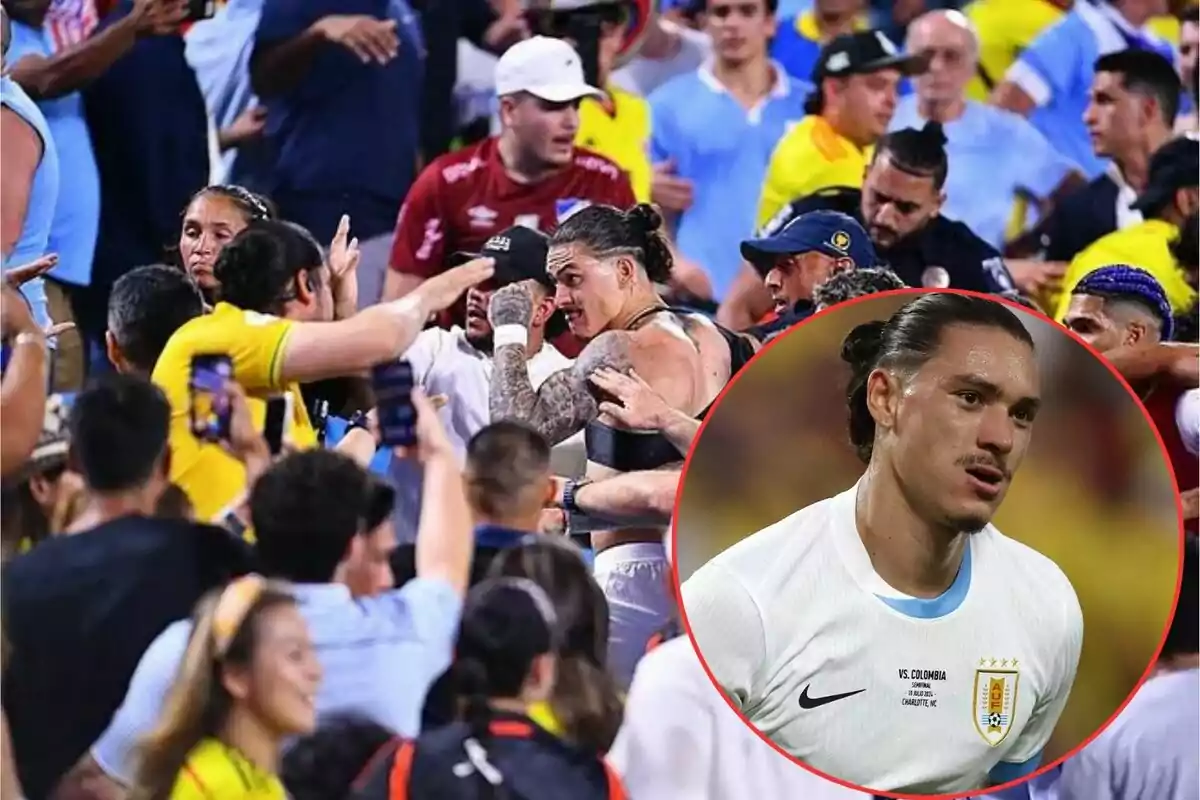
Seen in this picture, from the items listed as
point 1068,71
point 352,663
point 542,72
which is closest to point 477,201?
point 542,72

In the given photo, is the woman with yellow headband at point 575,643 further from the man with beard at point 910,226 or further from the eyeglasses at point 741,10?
the eyeglasses at point 741,10

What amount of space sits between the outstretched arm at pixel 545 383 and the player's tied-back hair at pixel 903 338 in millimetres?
321

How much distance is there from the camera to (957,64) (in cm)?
384

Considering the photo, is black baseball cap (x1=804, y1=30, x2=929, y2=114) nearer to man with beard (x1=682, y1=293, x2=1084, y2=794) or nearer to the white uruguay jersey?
man with beard (x1=682, y1=293, x2=1084, y2=794)

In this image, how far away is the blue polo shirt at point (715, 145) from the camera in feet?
11.8

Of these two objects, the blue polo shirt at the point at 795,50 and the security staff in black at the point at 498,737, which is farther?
the blue polo shirt at the point at 795,50

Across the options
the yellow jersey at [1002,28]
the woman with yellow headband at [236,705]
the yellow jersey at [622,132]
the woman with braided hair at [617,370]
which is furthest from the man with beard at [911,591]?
the yellow jersey at [1002,28]

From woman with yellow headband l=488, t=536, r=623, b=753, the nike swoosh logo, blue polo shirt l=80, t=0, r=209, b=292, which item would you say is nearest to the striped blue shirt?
woman with yellow headband l=488, t=536, r=623, b=753

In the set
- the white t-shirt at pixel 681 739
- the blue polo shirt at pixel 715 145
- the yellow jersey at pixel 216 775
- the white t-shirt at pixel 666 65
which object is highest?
the white t-shirt at pixel 666 65

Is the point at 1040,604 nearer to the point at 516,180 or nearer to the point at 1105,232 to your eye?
the point at 516,180

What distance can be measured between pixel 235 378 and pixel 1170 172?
5.83 feet

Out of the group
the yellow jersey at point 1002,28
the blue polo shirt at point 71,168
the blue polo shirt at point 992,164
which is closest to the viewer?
the blue polo shirt at point 71,168

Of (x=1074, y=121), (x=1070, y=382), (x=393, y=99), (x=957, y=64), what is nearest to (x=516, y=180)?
(x=393, y=99)

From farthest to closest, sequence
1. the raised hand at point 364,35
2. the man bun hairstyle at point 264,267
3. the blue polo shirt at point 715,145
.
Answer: the blue polo shirt at point 715,145, the raised hand at point 364,35, the man bun hairstyle at point 264,267
